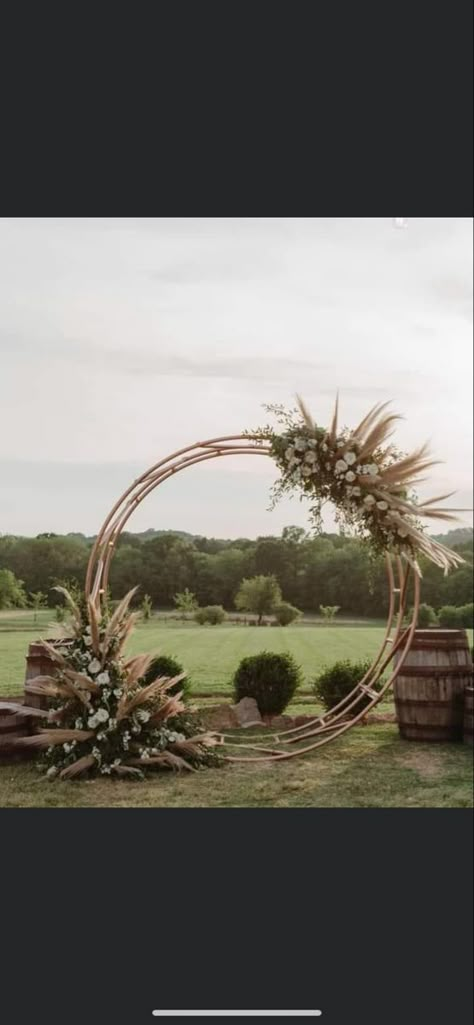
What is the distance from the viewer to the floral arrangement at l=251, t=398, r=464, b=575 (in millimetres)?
5234

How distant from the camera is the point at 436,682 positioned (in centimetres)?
575

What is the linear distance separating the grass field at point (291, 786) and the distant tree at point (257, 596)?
1450mm

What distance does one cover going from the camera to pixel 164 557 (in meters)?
6.58

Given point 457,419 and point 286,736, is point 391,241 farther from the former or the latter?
point 286,736

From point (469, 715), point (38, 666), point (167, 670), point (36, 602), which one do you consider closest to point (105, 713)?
point (38, 666)

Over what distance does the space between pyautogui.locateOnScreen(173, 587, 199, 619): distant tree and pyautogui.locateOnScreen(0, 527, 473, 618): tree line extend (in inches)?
1.1

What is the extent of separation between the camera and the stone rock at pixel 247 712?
6410mm

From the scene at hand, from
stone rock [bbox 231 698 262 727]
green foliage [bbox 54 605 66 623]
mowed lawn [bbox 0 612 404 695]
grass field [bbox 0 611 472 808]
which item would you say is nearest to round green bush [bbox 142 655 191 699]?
mowed lawn [bbox 0 612 404 695]

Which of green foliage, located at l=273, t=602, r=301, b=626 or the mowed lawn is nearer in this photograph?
the mowed lawn

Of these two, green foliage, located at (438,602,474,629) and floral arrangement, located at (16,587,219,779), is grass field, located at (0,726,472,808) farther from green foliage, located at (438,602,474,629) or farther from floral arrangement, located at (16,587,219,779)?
green foliage, located at (438,602,474,629)

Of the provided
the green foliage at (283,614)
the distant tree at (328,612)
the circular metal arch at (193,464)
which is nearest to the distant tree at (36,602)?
the circular metal arch at (193,464)

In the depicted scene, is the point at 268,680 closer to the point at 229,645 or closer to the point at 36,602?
the point at 229,645

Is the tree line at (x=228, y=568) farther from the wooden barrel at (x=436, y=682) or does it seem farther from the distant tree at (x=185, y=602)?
the wooden barrel at (x=436, y=682)
